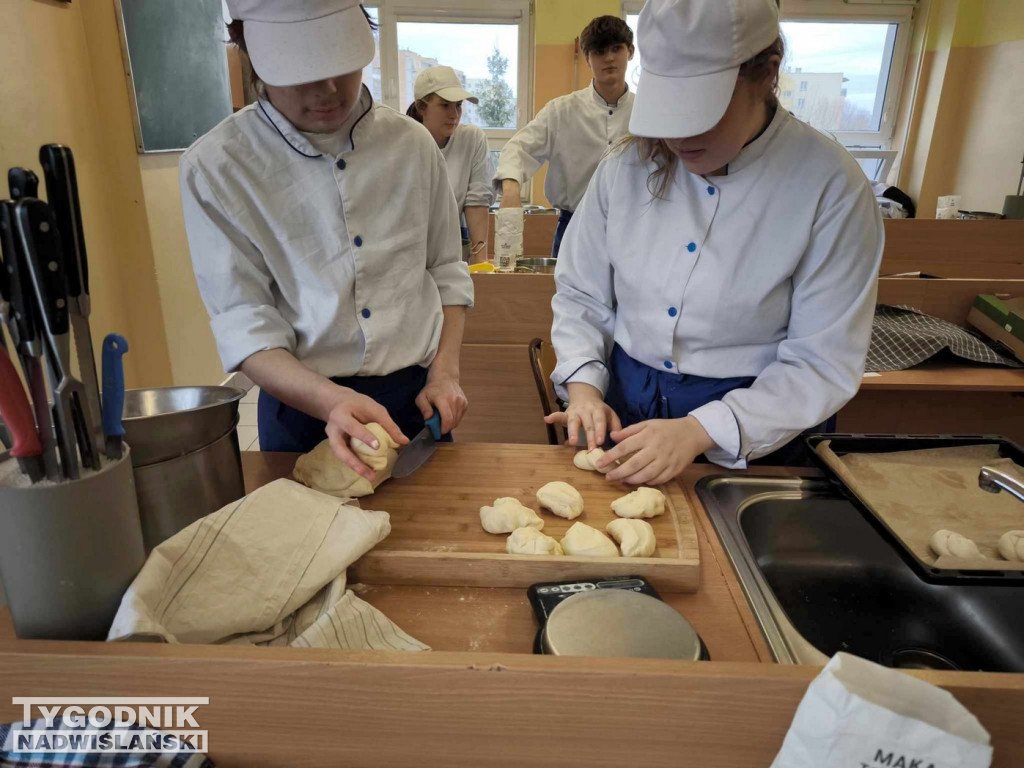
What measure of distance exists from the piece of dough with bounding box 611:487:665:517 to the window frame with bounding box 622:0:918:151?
4777 mm

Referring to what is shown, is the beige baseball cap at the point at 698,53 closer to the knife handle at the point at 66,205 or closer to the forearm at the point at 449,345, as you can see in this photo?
the forearm at the point at 449,345

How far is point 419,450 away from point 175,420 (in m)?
0.43

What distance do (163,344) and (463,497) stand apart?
2677 mm

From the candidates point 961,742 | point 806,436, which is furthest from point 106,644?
point 806,436

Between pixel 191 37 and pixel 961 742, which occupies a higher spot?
pixel 191 37

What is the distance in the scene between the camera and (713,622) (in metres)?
0.76

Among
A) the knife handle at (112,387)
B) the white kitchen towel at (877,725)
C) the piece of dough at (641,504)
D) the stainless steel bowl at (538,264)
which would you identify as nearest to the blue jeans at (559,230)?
the stainless steel bowl at (538,264)

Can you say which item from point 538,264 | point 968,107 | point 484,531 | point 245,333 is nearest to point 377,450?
point 484,531

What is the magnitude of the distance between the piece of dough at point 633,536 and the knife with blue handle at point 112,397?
0.59 metres

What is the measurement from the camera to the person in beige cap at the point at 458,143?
3039mm

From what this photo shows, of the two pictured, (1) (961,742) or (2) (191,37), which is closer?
(1) (961,742)

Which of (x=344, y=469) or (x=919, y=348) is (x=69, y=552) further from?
(x=919, y=348)

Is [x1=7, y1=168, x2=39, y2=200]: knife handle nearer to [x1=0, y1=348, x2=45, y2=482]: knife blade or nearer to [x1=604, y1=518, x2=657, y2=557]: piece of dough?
[x1=0, y1=348, x2=45, y2=482]: knife blade

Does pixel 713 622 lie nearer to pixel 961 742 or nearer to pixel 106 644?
pixel 961 742
